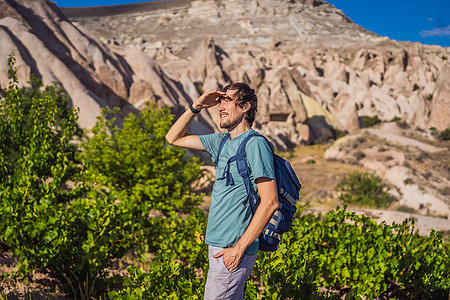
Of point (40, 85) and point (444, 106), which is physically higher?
point (40, 85)

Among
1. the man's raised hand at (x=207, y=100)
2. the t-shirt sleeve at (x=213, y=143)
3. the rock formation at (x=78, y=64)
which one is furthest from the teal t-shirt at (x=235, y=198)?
the rock formation at (x=78, y=64)

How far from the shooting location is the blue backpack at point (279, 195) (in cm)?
222

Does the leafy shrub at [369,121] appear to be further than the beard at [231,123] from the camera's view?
Yes

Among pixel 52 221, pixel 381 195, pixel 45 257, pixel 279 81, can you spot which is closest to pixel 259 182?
pixel 52 221

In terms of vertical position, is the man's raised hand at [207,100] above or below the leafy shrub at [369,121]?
above

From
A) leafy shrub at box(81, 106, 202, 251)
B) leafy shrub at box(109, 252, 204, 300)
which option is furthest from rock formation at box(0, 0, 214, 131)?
leafy shrub at box(109, 252, 204, 300)

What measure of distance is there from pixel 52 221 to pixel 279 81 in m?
39.8

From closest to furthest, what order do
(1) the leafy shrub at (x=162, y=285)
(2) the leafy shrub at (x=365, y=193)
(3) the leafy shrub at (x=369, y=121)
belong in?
(1) the leafy shrub at (x=162, y=285) < (2) the leafy shrub at (x=365, y=193) < (3) the leafy shrub at (x=369, y=121)

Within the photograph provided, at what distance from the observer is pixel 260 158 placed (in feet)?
7.03

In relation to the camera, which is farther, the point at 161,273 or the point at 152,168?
the point at 152,168

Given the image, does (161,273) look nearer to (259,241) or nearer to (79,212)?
(259,241)

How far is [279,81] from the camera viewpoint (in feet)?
136

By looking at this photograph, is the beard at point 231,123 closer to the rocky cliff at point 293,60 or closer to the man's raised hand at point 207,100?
the man's raised hand at point 207,100

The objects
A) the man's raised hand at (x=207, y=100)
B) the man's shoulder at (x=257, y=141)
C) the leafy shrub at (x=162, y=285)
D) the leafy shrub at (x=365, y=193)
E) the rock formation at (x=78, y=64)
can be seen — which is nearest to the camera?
the man's shoulder at (x=257, y=141)
